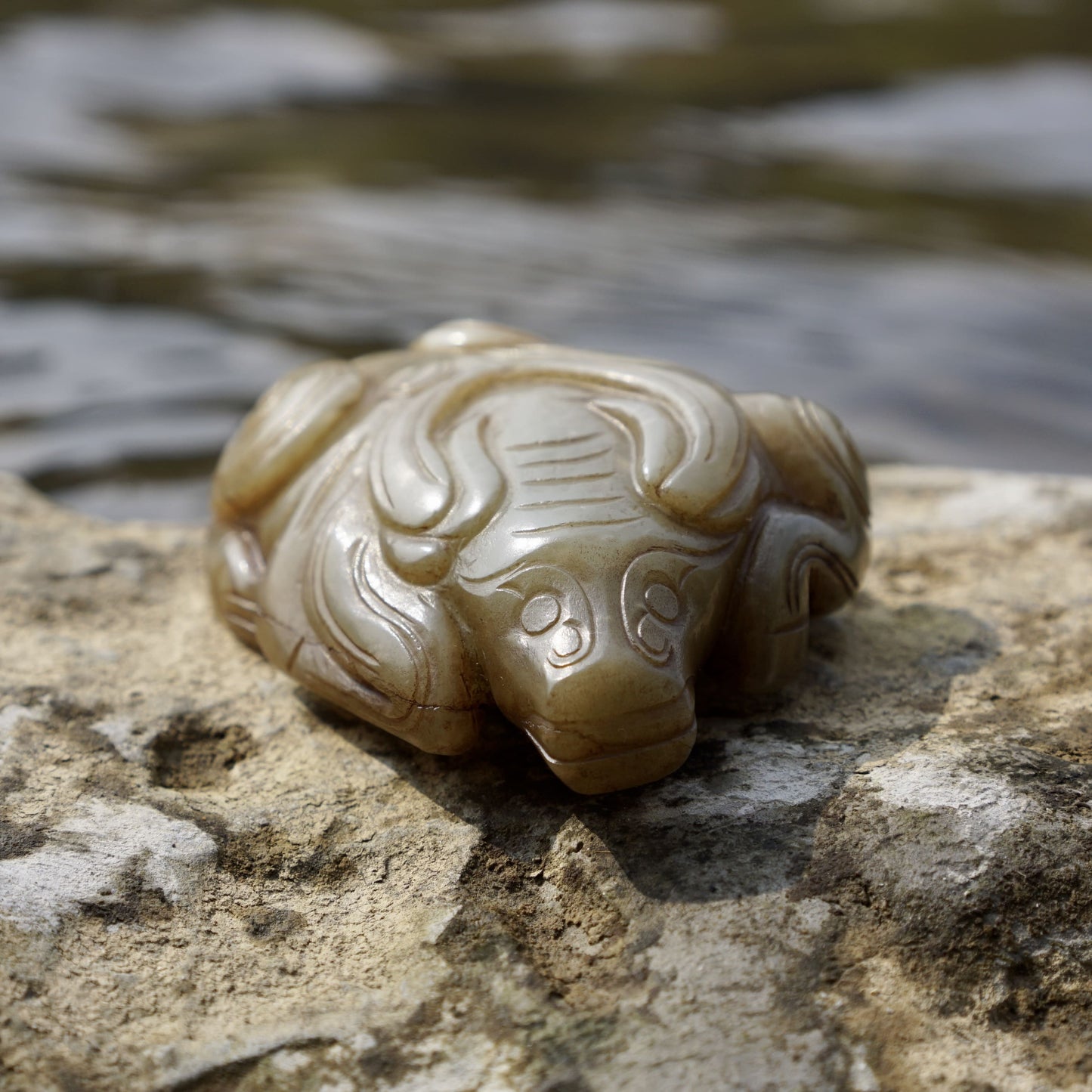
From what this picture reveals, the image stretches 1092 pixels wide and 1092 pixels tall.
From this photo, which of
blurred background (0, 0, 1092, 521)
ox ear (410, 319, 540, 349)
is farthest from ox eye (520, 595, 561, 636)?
blurred background (0, 0, 1092, 521)

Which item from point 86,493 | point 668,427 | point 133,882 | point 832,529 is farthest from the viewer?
point 86,493

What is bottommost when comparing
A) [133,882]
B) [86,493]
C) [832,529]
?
[86,493]

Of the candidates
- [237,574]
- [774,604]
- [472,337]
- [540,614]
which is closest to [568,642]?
[540,614]

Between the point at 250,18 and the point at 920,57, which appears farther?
the point at 250,18

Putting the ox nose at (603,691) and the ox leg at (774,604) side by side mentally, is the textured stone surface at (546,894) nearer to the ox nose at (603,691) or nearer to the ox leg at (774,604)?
the ox leg at (774,604)

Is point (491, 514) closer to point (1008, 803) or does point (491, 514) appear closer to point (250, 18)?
point (1008, 803)

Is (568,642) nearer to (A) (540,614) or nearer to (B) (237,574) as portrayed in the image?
(A) (540,614)

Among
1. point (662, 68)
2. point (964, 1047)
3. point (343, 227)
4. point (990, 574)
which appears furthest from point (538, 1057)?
point (662, 68)
